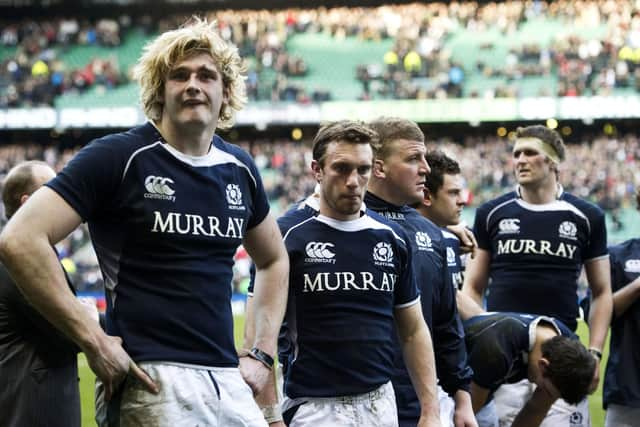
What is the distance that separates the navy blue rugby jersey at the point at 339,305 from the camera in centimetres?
381

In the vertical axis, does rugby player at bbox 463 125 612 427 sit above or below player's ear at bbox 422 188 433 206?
below

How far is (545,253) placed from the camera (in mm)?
6211

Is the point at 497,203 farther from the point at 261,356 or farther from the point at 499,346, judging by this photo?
the point at 261,356

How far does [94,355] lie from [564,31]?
3548 centimetres

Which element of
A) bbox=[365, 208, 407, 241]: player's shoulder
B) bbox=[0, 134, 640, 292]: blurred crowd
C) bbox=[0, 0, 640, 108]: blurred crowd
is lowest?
bbox=[0, 134, 640, 292]: blurred crowd

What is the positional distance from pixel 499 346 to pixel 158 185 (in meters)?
2.25

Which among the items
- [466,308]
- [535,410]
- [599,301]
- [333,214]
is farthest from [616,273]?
[333,214]

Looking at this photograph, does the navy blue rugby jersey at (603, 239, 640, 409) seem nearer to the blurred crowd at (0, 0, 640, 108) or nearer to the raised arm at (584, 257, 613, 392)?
the raised arm at (584, 257, 613, 392)

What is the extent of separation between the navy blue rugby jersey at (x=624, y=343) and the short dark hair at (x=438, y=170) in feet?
5.90

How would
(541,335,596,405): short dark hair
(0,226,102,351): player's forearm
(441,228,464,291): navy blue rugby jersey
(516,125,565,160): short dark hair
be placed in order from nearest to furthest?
(0,226,102,351): player's forearm
(541,335,596,405): short dark hair
(441,228,464,291): navy blue rugby jersey
(516,125,565,160): short dark hair

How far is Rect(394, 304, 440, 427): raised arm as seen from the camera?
3.92 m

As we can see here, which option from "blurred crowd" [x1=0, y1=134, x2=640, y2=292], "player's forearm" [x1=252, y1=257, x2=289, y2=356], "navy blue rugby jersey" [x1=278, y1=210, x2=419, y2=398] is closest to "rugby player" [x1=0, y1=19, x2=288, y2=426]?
"player's forearm" [x1=252, y1=257, x2=289, y2=356]

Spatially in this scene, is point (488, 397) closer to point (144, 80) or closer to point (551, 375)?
point (551, 375)

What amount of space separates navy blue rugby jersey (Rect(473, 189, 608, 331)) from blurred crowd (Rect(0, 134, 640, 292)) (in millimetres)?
20030
